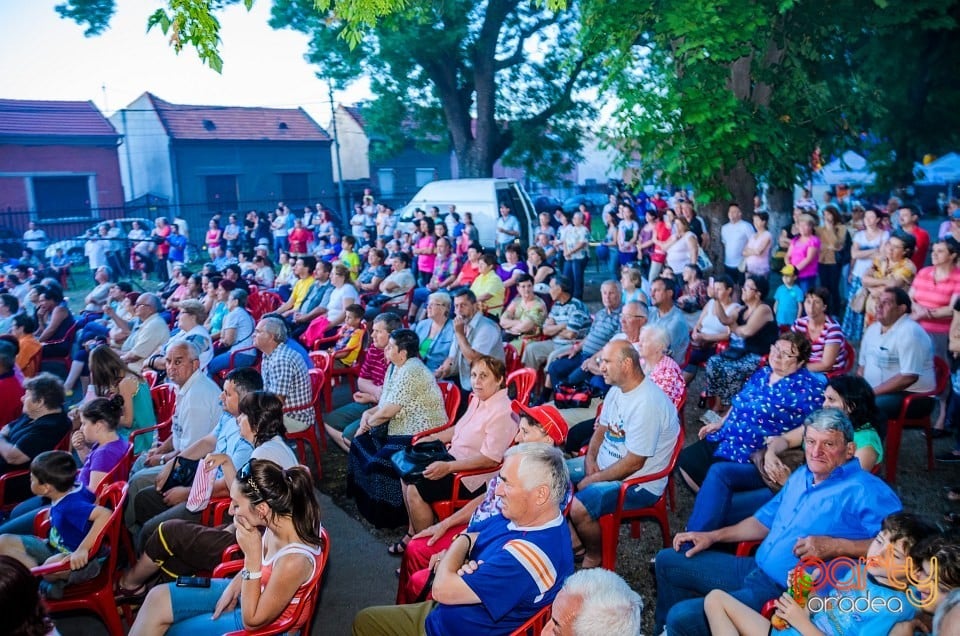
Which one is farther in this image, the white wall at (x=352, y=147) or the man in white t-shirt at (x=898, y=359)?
the white wall at (x=352, y=147)

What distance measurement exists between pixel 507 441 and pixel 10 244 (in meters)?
19.3

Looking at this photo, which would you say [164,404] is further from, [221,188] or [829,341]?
[221,188]

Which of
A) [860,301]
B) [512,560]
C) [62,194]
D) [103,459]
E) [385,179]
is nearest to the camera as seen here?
[512,560]

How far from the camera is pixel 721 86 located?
9.46 metres

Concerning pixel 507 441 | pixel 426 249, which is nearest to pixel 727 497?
pixel 507 441

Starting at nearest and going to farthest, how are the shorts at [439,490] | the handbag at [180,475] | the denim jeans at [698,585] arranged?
the denim jeans at [698,585]
the shorts at [439,490]
the handbag at [180,475]

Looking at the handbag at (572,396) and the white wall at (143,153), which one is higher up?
the white wall at (143,153)

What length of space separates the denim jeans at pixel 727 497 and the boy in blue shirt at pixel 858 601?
0.86 meters

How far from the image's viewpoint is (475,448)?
454 centimetres

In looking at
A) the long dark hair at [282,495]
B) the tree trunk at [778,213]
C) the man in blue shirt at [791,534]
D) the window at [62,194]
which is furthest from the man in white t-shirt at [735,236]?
the window at [62,194]

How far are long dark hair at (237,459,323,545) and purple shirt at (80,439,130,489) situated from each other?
1560 millimetres

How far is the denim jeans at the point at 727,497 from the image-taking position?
12.4ft

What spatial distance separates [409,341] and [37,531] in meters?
2.39

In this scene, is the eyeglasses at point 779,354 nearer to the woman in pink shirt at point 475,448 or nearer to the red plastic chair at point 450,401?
the woman in pink shirt at point 475,448
